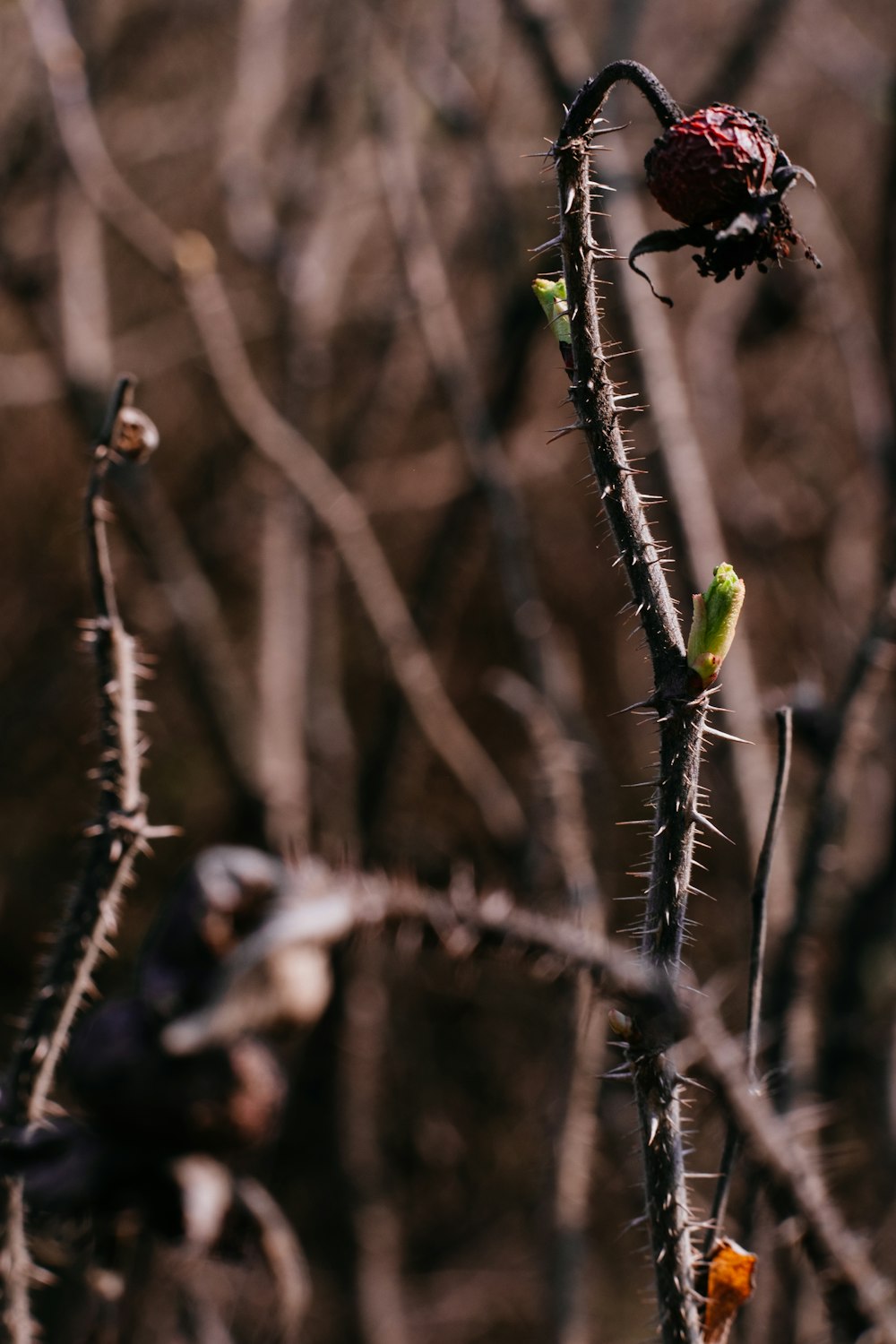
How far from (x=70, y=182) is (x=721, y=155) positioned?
7.69 feet

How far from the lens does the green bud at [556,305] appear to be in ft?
1.94

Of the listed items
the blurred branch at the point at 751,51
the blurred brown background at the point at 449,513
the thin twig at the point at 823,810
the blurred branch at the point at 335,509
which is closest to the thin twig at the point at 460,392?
the blurred brown background at the point at 449,513

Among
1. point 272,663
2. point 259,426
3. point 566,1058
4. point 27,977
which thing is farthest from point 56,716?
point 566,1058

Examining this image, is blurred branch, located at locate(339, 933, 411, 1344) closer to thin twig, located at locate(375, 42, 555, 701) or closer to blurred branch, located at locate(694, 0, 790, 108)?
thin twig, located at locate(375, 42, 555, 701)

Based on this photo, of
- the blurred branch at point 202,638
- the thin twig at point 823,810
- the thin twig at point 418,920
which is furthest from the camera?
the blurred branch at point 202,638

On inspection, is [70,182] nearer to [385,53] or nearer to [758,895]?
[385,53]

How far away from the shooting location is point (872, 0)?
15.1ft

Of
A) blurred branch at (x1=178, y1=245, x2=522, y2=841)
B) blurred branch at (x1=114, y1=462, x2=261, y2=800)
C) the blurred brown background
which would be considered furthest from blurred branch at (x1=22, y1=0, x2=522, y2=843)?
blurred branch at (x1=114, y1=462, x2=261, y2=800)

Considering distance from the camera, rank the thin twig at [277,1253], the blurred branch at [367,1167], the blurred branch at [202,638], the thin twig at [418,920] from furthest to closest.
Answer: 1. the blurred branch at [367,1167]
2. the blurred branch at [202,638]
3. the thin twig at [277,1253]
4. the thin twig at [418,920]

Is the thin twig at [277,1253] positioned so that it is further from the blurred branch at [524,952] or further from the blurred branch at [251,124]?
the blurred branch at [251,124]

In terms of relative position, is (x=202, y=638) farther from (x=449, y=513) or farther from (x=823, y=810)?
(x=823, y=810)

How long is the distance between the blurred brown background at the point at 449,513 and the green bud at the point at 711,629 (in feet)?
1.28

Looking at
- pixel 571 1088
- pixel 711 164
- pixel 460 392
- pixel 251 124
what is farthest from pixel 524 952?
pixel 251 124

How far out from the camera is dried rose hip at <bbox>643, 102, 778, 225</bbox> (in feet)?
1.89
